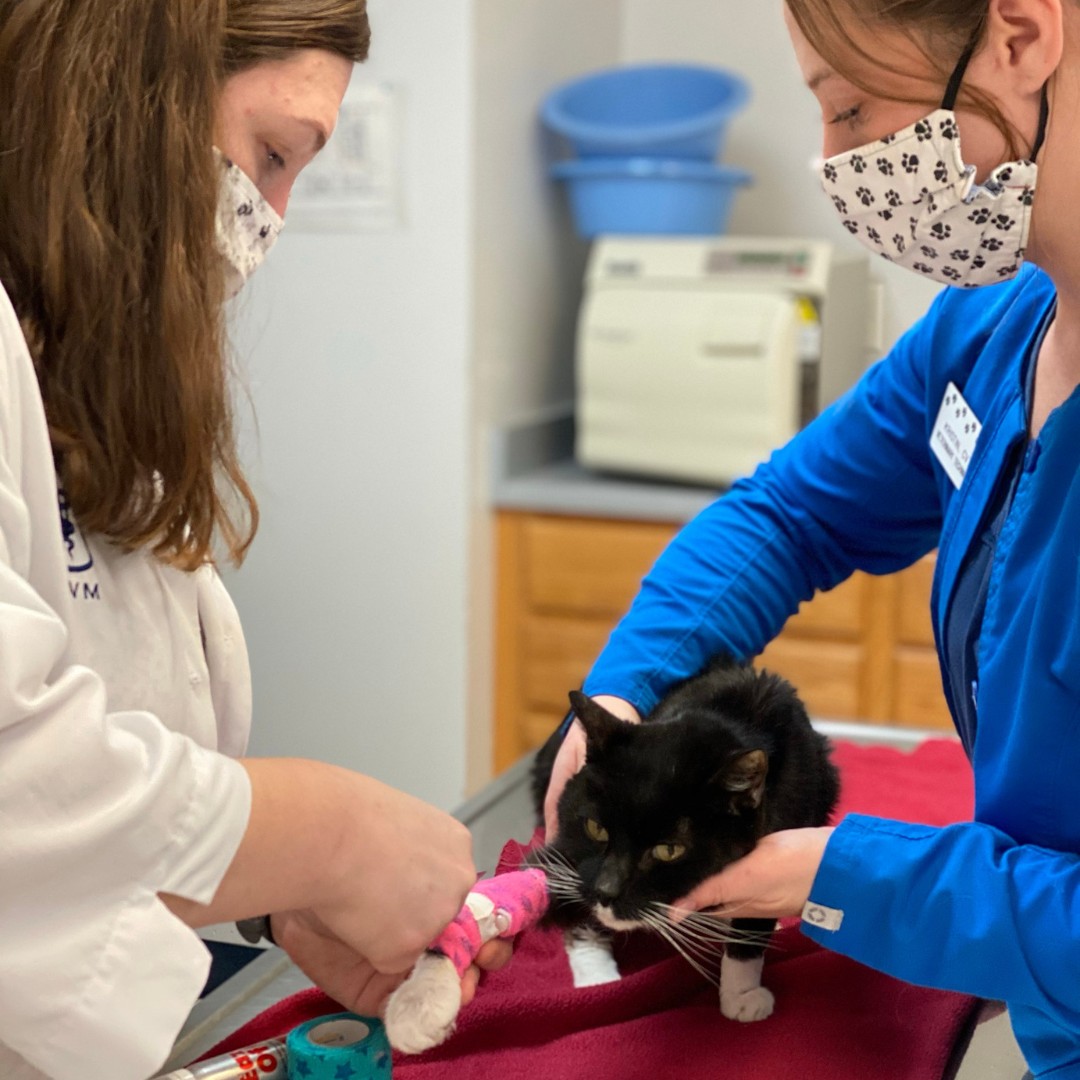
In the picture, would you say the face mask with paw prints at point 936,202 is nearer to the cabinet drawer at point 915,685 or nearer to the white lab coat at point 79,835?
the white lab coat at point 79,835

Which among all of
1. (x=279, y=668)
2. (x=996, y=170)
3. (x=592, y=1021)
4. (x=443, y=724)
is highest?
Answer: (x=996, y=170)

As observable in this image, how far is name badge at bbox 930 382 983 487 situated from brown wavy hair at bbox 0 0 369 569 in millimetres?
563

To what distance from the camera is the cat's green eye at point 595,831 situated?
3.26ft

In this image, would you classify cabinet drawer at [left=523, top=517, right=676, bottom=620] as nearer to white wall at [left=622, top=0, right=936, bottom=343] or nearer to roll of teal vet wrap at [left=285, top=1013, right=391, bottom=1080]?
white wall at [left=622, top=0, right=936, bottom=343]

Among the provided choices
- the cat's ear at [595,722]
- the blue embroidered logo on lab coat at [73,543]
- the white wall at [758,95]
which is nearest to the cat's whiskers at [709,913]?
the cat's ear at [595,722]

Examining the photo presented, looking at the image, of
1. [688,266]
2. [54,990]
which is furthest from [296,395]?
[54,990]

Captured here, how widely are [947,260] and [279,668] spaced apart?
62 cm

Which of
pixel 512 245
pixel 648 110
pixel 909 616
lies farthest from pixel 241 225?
pixel 648 110

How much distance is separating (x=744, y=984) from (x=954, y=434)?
45cm

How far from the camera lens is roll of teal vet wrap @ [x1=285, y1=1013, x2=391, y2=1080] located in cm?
74

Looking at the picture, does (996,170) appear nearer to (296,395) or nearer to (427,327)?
(296,395)

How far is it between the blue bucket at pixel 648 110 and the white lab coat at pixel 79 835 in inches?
94.9

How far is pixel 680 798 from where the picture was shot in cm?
96

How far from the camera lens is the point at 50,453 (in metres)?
0.67
